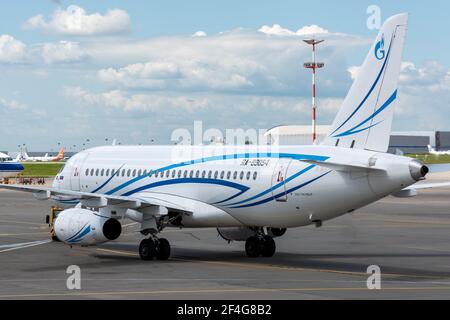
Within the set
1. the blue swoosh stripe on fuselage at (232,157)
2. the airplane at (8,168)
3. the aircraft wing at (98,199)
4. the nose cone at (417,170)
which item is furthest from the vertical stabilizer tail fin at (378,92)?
the airplane at (8,168)

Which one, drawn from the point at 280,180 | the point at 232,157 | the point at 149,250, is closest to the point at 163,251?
the point at 149,250

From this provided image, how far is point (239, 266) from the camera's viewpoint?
32.0m

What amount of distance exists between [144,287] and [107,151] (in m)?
15.3

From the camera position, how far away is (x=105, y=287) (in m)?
25.9

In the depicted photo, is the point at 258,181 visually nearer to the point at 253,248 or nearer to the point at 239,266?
the point at 239,266

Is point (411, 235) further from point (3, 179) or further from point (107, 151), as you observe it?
point (3, 179)

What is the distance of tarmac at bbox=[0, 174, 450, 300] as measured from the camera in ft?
81.4

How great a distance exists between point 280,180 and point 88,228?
7894 millimetres

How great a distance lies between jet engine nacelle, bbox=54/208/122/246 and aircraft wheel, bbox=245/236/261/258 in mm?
5502

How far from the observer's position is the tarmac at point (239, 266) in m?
24.8

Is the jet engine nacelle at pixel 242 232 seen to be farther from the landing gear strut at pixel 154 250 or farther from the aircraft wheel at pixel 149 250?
the aircraft wheel at pixel 149 250

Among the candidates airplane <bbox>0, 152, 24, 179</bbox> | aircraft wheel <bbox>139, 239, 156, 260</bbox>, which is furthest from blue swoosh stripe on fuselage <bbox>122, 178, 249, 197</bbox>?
airplane <bbox>0, 152, 24, 179</bbox>

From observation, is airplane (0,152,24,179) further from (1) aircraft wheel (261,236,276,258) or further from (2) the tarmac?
(1) aircraft wheel (261,236,276,258)

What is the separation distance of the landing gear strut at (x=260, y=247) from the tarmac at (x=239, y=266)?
0.48 m
